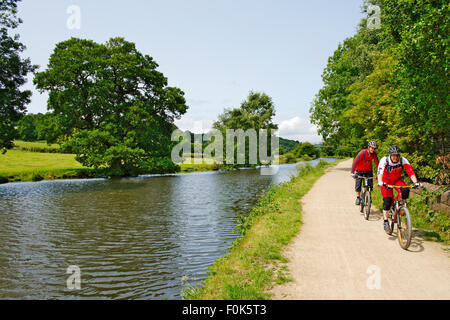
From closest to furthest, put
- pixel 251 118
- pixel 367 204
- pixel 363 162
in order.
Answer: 1. pixel 367 204
2. pixel 363 162
3. pixel 251 118

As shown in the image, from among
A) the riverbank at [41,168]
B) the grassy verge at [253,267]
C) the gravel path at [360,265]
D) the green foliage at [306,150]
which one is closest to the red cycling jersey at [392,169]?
the gravel path at [360,265]

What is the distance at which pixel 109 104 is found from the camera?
112 ft

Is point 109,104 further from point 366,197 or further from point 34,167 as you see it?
point 366,197

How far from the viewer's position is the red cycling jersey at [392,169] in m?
7.51

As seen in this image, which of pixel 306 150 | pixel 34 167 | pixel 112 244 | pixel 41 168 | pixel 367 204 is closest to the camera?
pixel 112 244

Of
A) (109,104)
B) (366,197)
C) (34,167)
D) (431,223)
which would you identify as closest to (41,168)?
(34,167)

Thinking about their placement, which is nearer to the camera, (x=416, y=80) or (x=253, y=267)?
(x=253, y=267)

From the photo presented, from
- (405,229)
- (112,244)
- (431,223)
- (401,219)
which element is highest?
(401,219)

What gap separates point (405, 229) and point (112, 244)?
8323 mm

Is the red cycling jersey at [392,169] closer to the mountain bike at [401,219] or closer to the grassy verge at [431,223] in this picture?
the mountain bike at [401,219]

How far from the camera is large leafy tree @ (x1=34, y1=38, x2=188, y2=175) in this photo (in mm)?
32250

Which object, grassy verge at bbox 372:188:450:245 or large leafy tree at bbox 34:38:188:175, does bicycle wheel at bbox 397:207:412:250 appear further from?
large leafy tree at bbox 34:38:188:175

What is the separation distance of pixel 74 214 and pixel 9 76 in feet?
58.0

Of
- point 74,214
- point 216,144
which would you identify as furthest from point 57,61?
point 216,144
